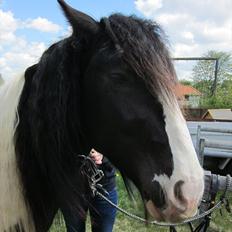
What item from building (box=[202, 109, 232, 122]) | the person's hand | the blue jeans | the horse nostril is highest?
the horse nostril

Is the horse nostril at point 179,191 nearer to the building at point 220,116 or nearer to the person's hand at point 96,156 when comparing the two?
the person's hand at point 96,156

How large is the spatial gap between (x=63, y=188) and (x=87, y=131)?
0.24 metres

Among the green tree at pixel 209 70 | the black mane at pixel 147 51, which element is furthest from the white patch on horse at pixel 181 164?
the green tree at pixel 209 70

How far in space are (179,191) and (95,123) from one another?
0.41 m

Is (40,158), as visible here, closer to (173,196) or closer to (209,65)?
(173,196)

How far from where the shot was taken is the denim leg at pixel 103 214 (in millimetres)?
2490

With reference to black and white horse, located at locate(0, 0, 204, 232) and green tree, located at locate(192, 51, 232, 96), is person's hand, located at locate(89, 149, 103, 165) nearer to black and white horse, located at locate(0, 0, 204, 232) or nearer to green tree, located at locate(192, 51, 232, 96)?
black and white horse, located at locate(0, 0, 204, 232)

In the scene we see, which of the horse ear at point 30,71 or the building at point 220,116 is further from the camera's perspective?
the building at point 220,116

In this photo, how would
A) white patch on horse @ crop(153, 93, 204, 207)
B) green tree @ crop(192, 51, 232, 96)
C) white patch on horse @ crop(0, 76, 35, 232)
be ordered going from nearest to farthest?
white patch on horse @ crop(153, 93, 204, 207) < white patch on horse @ crop(0, 76, 35, 232) < green tree @ crop(192, 51, 232, 96)

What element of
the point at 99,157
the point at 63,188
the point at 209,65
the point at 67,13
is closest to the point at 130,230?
the point at 99,157

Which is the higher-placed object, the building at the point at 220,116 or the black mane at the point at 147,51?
the black mane at the point at 147,51

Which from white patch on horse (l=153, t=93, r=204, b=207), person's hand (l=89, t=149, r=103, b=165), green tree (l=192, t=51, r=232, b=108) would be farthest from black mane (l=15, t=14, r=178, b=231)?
green tree (l=192, t=51, r=232, b=108)

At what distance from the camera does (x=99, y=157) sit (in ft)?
7.57

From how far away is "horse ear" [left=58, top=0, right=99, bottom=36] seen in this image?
1423mm
